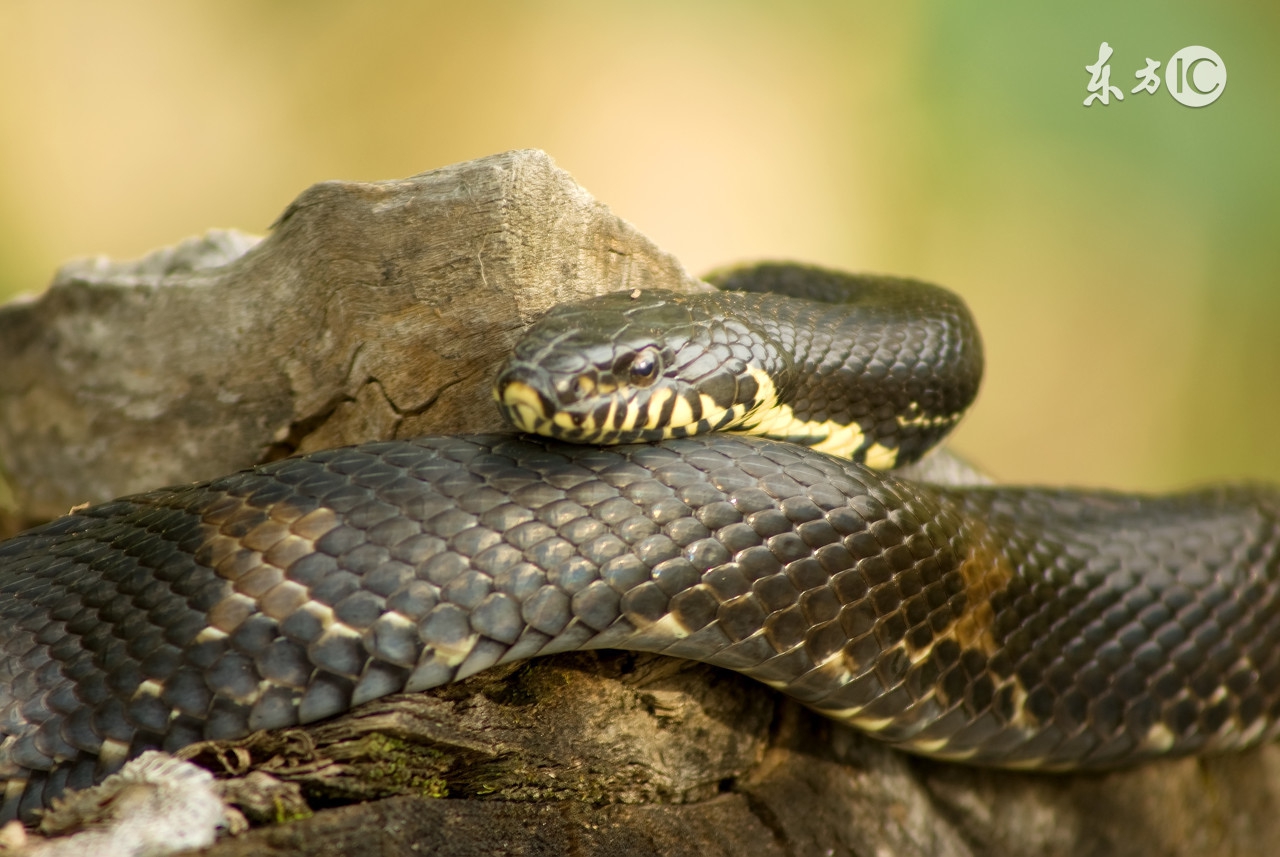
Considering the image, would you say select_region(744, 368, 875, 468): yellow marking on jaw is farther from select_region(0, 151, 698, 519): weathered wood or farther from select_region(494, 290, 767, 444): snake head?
select_region(0, 151, 698, 519): weathered wood

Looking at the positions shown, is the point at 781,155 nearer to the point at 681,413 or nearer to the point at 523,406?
the point at 681,413

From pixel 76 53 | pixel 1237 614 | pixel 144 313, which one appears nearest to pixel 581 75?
pixel 76 53

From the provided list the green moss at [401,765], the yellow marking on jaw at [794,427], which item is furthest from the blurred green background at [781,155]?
the green moss at [401,765]

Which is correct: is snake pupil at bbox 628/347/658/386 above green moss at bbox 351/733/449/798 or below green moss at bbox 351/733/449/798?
above

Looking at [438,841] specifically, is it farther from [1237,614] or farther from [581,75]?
[581,75]

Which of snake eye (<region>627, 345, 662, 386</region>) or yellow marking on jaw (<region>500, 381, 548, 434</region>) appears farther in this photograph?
snake eye (<region>627, 345, 662, 386</region>)

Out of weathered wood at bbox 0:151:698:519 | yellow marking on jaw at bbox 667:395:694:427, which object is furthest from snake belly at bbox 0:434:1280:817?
weathered wood at bbox 0:151:698:519
